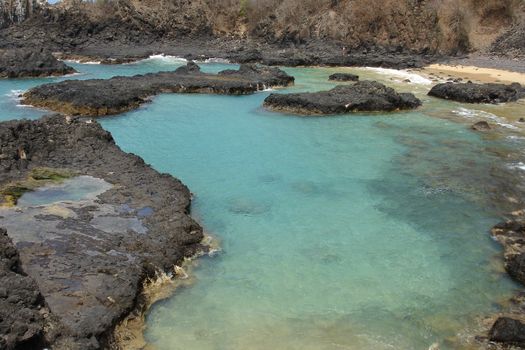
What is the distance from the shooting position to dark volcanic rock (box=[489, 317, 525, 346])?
7758 mm

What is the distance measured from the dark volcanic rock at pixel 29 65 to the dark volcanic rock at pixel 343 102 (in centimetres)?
1837

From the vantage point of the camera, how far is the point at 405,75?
38.5m

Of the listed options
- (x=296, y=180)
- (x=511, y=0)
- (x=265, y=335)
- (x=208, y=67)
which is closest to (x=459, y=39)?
(x=511, y=0)

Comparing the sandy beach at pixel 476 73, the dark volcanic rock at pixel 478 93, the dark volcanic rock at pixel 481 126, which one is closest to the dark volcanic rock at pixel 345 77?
the sandy beach at pixel 476 73

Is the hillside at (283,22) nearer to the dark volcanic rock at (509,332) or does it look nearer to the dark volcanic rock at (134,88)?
the dark volcanic rock at (134,88)

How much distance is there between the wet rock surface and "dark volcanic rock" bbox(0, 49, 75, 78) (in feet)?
73.2

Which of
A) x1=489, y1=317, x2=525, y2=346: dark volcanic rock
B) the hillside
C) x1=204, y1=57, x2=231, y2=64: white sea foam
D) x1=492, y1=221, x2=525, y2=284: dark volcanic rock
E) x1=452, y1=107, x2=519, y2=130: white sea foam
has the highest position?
the hillside

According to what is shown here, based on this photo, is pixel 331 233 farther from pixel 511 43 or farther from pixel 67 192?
pixel 511 43

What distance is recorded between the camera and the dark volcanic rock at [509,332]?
7.76 m

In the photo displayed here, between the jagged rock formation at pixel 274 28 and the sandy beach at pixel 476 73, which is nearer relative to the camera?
the sandy beach at pixel 476 73

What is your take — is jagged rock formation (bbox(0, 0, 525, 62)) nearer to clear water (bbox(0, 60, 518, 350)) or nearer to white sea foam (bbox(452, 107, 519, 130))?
white sea foam (bbox(452, 107, 519, 130))

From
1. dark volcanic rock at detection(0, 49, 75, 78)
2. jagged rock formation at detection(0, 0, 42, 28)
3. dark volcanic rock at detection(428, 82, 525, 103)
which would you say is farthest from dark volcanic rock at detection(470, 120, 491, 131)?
jagged rock formation at detection(0, 0, 42, 28)

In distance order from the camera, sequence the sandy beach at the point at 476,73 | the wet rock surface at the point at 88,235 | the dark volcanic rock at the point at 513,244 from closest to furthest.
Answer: the wet rock surface at the point at 88,235, the dark volcanic rock at the point at 513,244, the sandy beach at the point at 476,73

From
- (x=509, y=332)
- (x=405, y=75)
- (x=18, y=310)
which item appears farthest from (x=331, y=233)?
(x=405, y=75)
